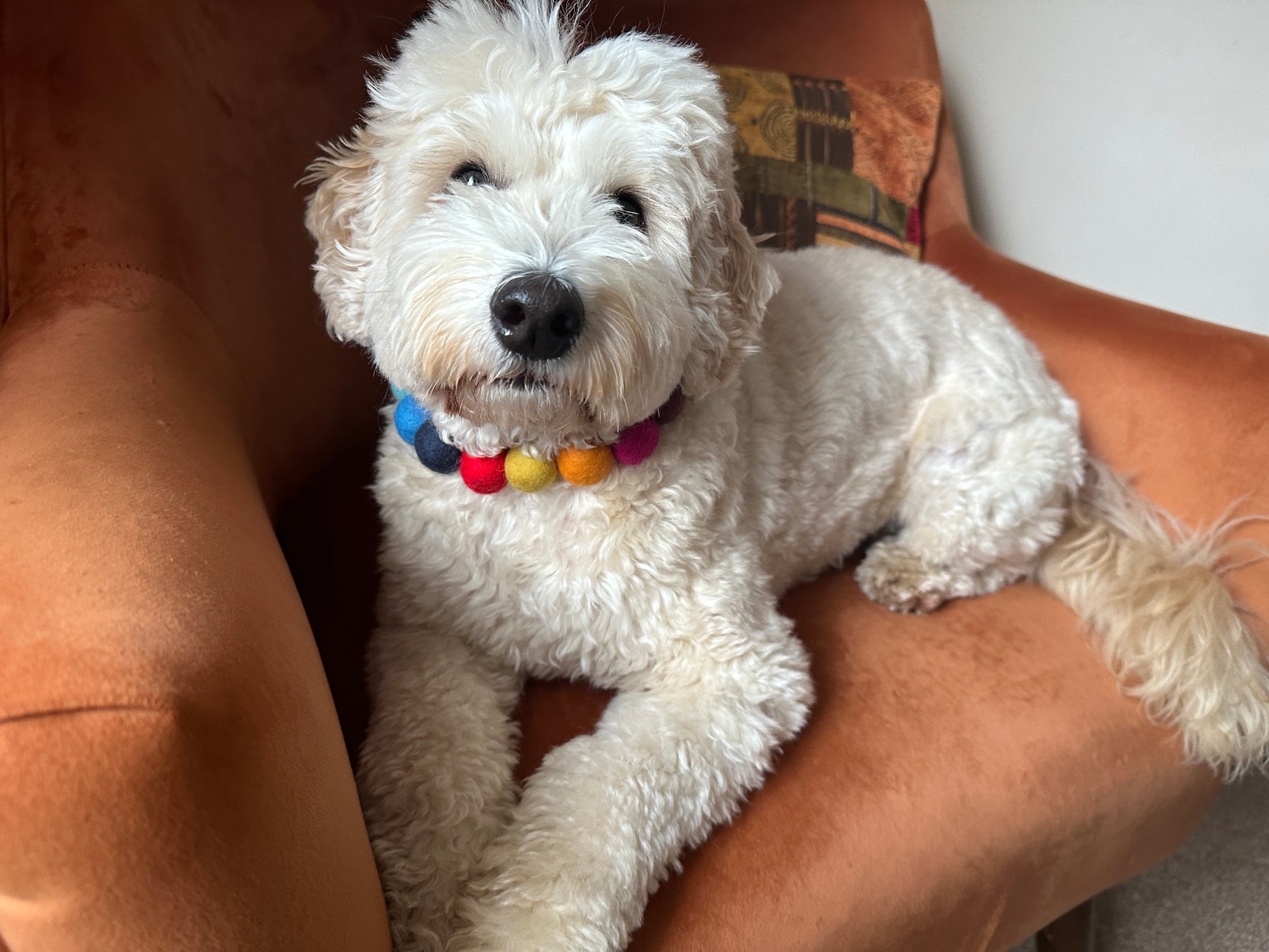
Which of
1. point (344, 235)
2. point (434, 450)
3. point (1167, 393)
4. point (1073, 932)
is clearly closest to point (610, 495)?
point (434, 450)

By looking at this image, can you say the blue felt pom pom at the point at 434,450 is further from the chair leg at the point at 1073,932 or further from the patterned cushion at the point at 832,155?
the chair leg at the point at 1073,932

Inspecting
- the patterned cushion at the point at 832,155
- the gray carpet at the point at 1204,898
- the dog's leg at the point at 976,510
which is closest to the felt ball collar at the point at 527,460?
the dog's leg at the point at 976,510

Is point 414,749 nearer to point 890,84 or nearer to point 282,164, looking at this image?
point 282,164

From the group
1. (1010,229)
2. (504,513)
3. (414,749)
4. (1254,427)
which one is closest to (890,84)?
(1010,229)

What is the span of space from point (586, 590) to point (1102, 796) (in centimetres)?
73

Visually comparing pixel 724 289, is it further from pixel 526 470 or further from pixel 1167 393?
pixel 1167 393

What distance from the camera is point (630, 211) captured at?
93cm

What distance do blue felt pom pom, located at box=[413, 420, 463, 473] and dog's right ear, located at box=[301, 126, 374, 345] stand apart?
0.43 ft

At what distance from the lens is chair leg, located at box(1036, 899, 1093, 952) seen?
4.68ft

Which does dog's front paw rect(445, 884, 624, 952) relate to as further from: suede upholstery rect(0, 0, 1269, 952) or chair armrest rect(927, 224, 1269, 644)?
chair armrest rect(927, 224, 1269, 644)

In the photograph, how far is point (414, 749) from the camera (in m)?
0.97

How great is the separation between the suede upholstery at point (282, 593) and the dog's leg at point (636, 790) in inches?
2.4

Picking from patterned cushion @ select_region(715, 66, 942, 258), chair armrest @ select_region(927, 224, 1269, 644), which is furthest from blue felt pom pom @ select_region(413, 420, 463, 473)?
chair armrest @ select_region(927, 224, 1269, 644)

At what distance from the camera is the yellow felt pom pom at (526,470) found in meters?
0.97
